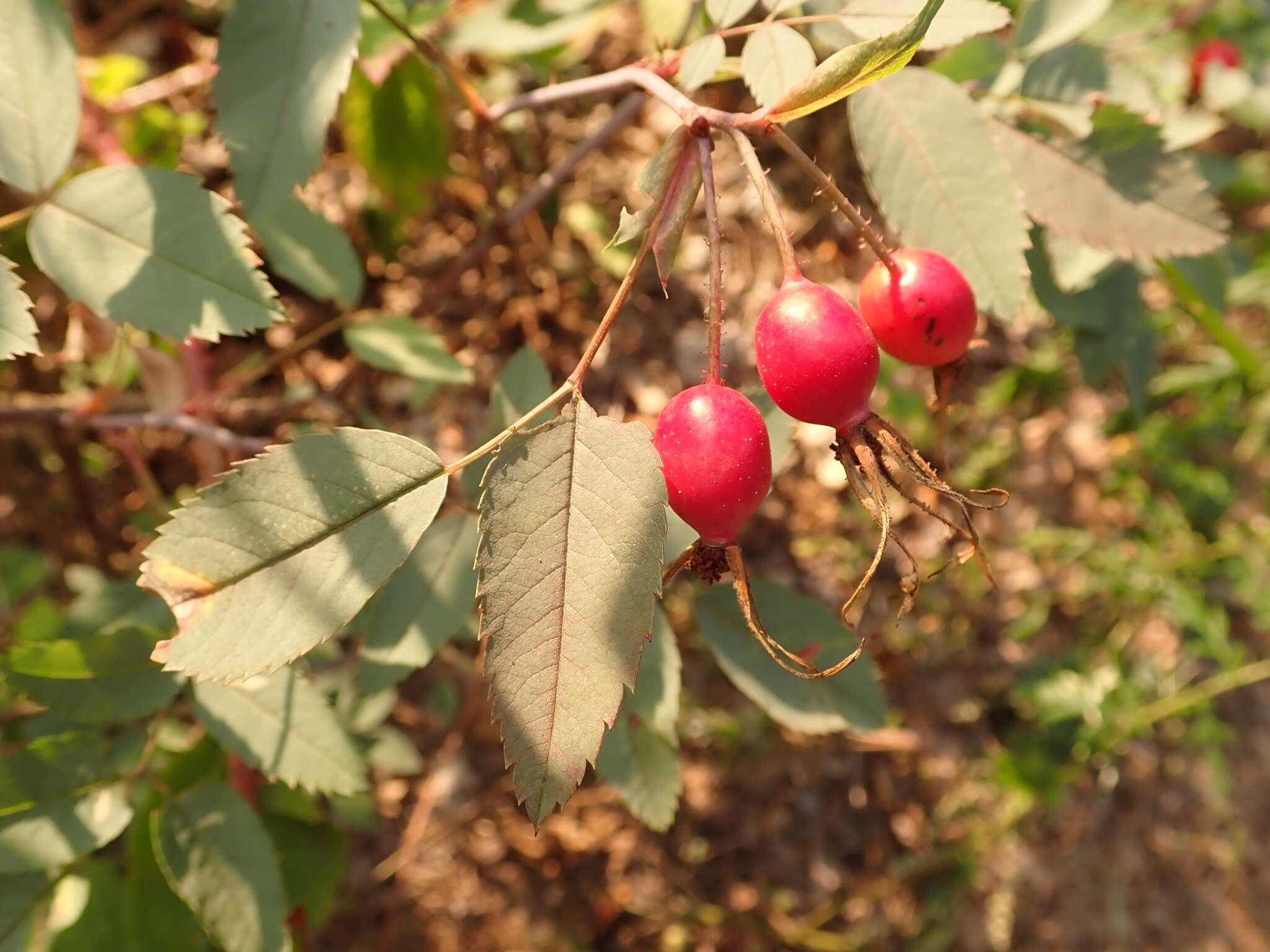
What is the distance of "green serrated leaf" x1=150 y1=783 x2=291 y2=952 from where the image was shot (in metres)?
1.31

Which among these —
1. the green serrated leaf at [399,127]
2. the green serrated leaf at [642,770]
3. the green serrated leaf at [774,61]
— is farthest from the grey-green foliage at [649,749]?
the green serrated leaf at [399,127]

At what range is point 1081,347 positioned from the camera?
2.13m

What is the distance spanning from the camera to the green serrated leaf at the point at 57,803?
1275 millimetres

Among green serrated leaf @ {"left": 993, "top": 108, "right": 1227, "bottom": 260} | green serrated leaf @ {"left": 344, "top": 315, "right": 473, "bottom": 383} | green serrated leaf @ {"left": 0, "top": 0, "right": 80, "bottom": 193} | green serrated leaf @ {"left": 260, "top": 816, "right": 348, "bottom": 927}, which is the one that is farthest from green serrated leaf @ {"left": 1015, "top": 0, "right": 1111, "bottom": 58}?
green serrated leaf @ {"left": 260, "top": 816, "right": 348, "bottom": 927}

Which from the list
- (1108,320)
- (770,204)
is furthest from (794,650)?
(1108,320)

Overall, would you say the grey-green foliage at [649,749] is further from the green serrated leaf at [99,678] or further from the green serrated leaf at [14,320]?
the green serrated leaf at [14,320]

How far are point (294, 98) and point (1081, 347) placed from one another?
180 centimetres

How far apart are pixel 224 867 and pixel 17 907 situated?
32 cm

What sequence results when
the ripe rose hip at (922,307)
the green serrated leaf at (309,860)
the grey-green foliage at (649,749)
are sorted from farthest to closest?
1. the green serrated leaf at (309,860)
2. the grey-green foliage at (649,749)
3. the ripe rose hip at (922,307)

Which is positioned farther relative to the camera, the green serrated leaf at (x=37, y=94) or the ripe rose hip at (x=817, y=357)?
the green serrated leaf at (x=37, y=94)

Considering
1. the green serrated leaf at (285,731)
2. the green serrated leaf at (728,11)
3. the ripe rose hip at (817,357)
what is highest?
the green serrated leaf at (728,11)

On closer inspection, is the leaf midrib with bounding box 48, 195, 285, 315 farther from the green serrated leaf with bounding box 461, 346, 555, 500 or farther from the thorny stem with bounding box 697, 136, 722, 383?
the thorny stem with bounding box 697, 136, 722, 383

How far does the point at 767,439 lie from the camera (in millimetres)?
914

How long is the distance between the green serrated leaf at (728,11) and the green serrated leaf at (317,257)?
886 mm
